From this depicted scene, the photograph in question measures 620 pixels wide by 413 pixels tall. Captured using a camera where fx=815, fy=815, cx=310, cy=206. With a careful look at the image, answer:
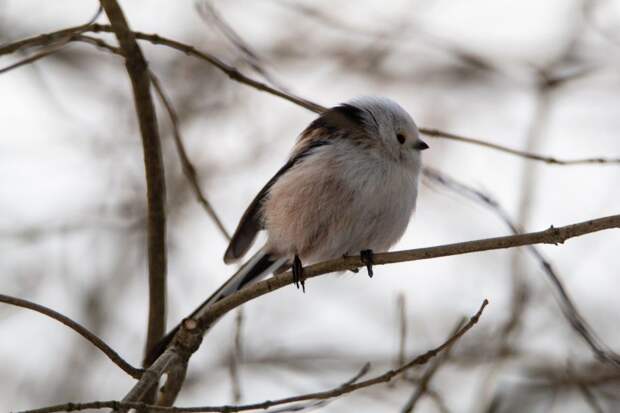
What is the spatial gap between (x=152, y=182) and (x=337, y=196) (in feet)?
3.00

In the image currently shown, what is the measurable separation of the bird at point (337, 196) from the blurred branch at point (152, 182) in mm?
232

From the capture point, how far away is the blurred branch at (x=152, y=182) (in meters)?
3.55

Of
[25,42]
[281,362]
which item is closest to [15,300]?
[25,42]

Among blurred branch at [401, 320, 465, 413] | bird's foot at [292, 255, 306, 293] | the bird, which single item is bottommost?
blurred branch at [401, 320, 465, 413]

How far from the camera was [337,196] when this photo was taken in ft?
13.1

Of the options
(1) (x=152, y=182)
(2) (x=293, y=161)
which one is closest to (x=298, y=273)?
(1) (x=152, y=182)

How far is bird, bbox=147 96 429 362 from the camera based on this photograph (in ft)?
13.1

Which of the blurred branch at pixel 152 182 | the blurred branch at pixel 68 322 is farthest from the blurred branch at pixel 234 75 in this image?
the blurred branch at pixel 68 322

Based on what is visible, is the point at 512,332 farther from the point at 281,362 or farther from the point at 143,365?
the point at 143,365

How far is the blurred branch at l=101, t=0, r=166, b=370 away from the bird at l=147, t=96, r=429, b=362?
23cm

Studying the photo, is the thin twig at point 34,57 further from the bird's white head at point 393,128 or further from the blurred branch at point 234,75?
the bird's white head at point 393,128

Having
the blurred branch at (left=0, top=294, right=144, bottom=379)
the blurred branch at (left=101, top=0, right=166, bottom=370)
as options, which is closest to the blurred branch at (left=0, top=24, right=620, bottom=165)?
the blurred branch at (left=101, top=0, right=166, bottom=370)

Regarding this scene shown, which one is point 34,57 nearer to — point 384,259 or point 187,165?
point 187,165

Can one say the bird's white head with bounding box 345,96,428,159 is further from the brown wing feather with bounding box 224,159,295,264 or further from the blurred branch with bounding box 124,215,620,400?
the blurred branch with bounding box 124,215,620,400
